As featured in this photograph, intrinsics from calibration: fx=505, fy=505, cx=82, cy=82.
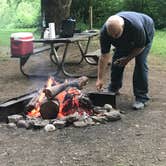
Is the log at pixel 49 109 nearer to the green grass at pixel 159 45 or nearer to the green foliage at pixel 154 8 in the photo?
the green grass at pixel 159 45

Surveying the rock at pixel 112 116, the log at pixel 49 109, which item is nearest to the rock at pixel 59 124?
the log at pixel 49 109

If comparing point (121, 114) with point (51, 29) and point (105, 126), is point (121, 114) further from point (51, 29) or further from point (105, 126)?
point (51, 29)

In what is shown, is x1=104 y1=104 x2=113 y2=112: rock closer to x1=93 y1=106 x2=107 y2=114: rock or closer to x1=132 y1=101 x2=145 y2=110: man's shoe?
x1=93 y1=106 x2=107 y2=114: rock

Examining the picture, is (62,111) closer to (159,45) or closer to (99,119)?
(99,119)

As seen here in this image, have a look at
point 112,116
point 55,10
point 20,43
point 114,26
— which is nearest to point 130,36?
point 114,26

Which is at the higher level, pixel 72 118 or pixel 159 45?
pixel 72 118

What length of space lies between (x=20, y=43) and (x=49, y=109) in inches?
113

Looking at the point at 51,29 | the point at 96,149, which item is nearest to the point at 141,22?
the point at 96,149

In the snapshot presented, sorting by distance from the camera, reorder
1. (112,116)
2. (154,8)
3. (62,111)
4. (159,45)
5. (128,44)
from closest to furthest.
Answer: (112,116) → (62,111) → (128,44) → (159,45) → (154,8)

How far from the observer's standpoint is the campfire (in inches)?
235

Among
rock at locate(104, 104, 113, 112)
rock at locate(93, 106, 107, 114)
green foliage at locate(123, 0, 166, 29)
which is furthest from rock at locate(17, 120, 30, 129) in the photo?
green foliage at locate(123, 0, 166, 29)

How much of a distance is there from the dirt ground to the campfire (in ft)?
0.38

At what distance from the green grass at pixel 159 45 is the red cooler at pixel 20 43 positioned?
433 cm

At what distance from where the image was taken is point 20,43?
28.7 feet
